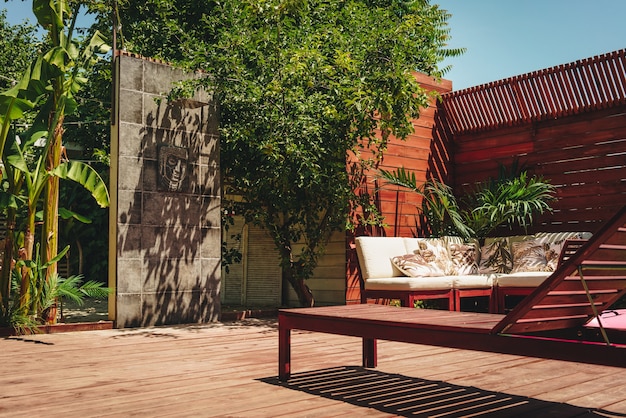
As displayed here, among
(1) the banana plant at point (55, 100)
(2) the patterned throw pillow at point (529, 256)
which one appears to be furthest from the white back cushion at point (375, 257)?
(1) the banana plant at point (55, 100)

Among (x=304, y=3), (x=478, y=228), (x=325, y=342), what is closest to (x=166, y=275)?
(x=325, y=342)

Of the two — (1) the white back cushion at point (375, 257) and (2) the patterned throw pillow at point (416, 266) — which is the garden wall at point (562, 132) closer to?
(2) the patterned throw pillow at point (416, 266)

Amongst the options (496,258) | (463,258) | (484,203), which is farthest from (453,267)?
(484,203)

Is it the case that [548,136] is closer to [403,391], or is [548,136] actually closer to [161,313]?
[161,313]

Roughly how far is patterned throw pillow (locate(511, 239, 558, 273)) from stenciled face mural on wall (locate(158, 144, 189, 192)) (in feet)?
11.2

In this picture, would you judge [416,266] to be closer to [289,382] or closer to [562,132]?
[562,132]

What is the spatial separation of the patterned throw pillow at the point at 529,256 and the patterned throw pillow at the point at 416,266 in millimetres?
785

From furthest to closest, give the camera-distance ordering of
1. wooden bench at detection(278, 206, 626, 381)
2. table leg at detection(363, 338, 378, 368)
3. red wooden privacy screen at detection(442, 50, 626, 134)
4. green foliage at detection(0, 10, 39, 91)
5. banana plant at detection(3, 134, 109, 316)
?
green foliage at detection(0, 10, 39, 91), red wooden privacy screen at detection(442, 50, 626, 134), banana plant at detection(3, 134, 109, 316), table leg at detection(363, 338, 378, 368), wooden bench at detection(278, 206, 626, 381)

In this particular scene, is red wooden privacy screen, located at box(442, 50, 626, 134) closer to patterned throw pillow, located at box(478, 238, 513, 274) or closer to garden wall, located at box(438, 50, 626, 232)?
garden wall, located at box(438, 50, 626, 232)

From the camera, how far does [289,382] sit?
10.7ft

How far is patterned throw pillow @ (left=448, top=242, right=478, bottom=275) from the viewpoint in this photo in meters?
6.75

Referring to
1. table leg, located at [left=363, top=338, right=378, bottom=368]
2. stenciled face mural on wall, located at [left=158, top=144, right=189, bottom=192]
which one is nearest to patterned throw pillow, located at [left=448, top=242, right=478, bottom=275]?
stenciled face mural on wall, located at [left=158, top=144, right=189, bottom=192]

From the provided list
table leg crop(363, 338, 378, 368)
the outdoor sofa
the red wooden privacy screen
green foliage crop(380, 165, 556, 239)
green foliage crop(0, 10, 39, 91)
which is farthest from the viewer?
green foliage crop(0, 10, 39, 91)

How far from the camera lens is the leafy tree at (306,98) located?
6203 mm
